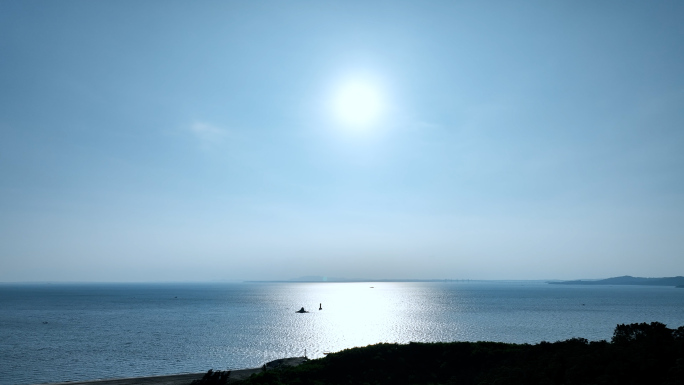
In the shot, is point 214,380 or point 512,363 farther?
point 214,380

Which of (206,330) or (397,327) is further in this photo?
(397,327)

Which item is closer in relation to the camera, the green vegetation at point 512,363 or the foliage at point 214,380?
the green vegetation at point 512,363

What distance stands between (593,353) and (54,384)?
166ft

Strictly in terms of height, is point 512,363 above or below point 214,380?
above

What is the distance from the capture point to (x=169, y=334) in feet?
302

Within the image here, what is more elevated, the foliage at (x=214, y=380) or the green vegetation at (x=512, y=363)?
the green vegetation at (x=512, y=363)

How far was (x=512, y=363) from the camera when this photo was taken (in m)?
33.7

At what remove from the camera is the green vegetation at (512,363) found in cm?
2394

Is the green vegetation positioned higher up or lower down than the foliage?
higher up

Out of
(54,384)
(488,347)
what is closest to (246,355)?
(54,384)

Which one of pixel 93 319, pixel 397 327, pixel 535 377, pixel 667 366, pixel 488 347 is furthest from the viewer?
pixel 93 319

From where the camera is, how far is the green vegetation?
23938 millimetres

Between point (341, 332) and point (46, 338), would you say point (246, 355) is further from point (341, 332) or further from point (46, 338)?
point (46, 338)

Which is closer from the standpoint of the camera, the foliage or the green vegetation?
the green vegetation
